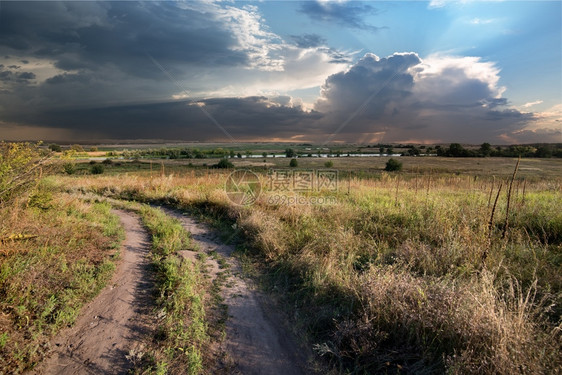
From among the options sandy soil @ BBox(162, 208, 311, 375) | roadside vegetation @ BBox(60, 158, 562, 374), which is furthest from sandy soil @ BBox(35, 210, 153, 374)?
roadside vegetation @ BBox(60, 158, 562, 374)

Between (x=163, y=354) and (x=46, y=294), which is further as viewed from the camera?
(x=46, y=294)

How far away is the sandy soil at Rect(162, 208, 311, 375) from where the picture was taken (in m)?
3.16

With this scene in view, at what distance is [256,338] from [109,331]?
185 cm

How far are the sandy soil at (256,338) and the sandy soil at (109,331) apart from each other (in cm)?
114

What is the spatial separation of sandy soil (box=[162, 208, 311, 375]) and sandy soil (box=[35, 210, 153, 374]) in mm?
1138

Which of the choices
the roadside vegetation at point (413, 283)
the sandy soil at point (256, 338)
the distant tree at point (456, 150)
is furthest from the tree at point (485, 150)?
the sandy soil at point (256, 338)

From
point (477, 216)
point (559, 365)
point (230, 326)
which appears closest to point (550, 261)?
point (477, 216)

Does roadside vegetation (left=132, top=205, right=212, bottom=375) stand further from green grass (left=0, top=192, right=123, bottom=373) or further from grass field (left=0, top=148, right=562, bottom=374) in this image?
green grass (left=0, top=192, right=123, bottom=373)

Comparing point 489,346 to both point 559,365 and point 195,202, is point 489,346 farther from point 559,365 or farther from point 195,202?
point 195,202

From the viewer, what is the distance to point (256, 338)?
3.61 meters

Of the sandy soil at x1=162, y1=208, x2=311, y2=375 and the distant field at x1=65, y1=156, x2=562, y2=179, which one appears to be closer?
the sandy soil at x1=162, y1=208, x2=311, y2=375

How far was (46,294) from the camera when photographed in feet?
12.3

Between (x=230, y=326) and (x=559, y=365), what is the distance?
3.62m

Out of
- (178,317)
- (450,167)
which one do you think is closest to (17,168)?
(178,317)
